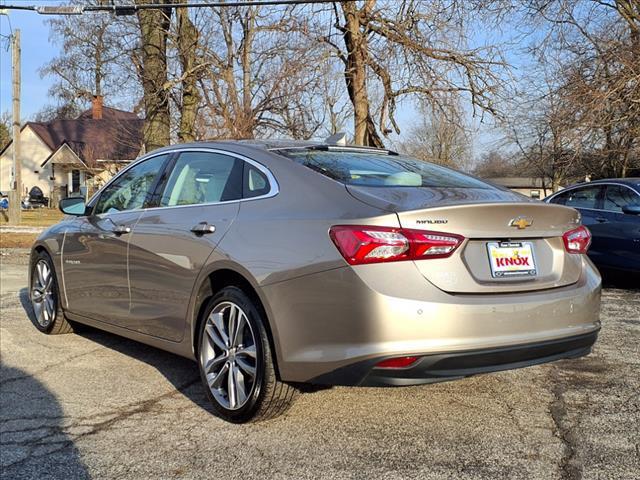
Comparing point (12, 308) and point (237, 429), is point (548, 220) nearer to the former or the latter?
point (237, 429)

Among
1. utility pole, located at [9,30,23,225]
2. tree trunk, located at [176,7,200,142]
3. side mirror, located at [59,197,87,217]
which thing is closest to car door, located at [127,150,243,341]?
side mirror, located at [59,197,87,217]

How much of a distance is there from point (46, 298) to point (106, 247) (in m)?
1.44

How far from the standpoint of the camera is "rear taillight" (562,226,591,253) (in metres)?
3.55

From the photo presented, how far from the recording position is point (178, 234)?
13.3ft

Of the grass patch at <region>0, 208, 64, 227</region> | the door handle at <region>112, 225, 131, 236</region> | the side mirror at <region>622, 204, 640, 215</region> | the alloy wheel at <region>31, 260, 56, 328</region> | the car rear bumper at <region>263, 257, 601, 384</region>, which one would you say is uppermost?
the side mirror at <region>622, 204, 640, 215</region>

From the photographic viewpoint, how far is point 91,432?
3551 millimetres

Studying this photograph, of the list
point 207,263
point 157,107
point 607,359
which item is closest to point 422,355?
point 207,263

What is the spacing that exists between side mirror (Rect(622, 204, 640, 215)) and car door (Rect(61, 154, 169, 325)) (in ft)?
19.9

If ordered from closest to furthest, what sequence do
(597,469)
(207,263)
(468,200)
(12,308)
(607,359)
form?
(597,469) < (468,200) < (207,263) < (607,359) < (12,308)

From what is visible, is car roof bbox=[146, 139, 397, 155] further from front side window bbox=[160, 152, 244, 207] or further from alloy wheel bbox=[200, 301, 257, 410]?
alloy wheel bbox=[200, 301, 257, 410]

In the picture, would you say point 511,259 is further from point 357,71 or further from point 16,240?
point 16,240

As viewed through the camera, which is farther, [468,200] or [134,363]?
[134,363]

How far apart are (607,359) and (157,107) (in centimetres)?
1389

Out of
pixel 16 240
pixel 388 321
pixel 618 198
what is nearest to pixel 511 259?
pixel 388 321
